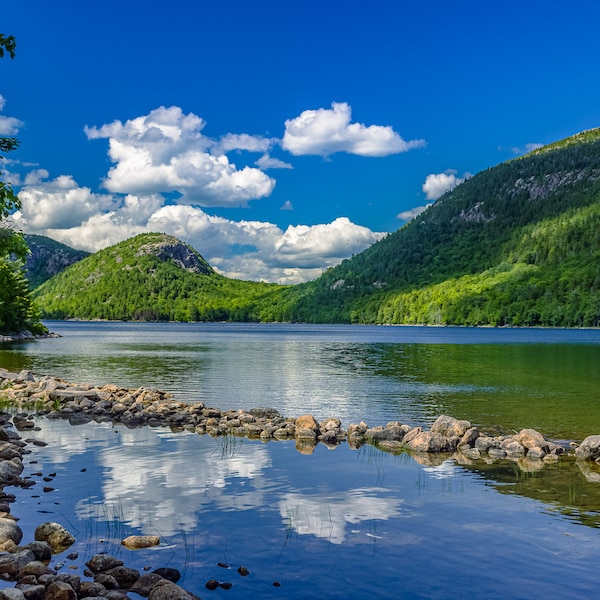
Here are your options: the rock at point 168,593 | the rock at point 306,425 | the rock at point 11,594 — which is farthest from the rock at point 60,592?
the rock at point 306,425

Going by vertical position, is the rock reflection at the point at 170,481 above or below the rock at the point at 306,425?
below

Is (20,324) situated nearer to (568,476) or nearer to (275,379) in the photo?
(275,379)

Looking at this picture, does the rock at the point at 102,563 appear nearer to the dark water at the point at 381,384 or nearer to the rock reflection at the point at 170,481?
the rock reflection at the point at 170,481

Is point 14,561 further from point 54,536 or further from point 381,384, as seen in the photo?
→ point 381,384

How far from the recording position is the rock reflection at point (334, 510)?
17562mm

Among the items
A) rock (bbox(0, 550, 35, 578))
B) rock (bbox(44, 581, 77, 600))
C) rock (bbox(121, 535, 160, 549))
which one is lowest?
rock (bbox(121, 535, 160, 549))

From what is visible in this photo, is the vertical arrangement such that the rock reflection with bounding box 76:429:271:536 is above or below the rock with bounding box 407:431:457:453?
below

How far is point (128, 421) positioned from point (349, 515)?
1967 centimetres

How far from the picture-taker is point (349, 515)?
746 inches

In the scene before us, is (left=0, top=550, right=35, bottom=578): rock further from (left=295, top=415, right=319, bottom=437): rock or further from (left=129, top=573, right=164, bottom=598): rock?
(left=295, top=415, right=319, bottom=437): rock

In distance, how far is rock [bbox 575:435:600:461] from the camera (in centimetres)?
2678

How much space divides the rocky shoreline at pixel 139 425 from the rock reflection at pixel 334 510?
411cm

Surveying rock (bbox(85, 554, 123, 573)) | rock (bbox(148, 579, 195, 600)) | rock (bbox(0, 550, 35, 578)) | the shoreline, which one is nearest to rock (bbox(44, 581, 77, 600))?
rock (bbox(148, 579, 195, 600))

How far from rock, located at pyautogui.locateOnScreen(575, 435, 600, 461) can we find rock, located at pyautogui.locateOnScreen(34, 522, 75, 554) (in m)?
20.9
